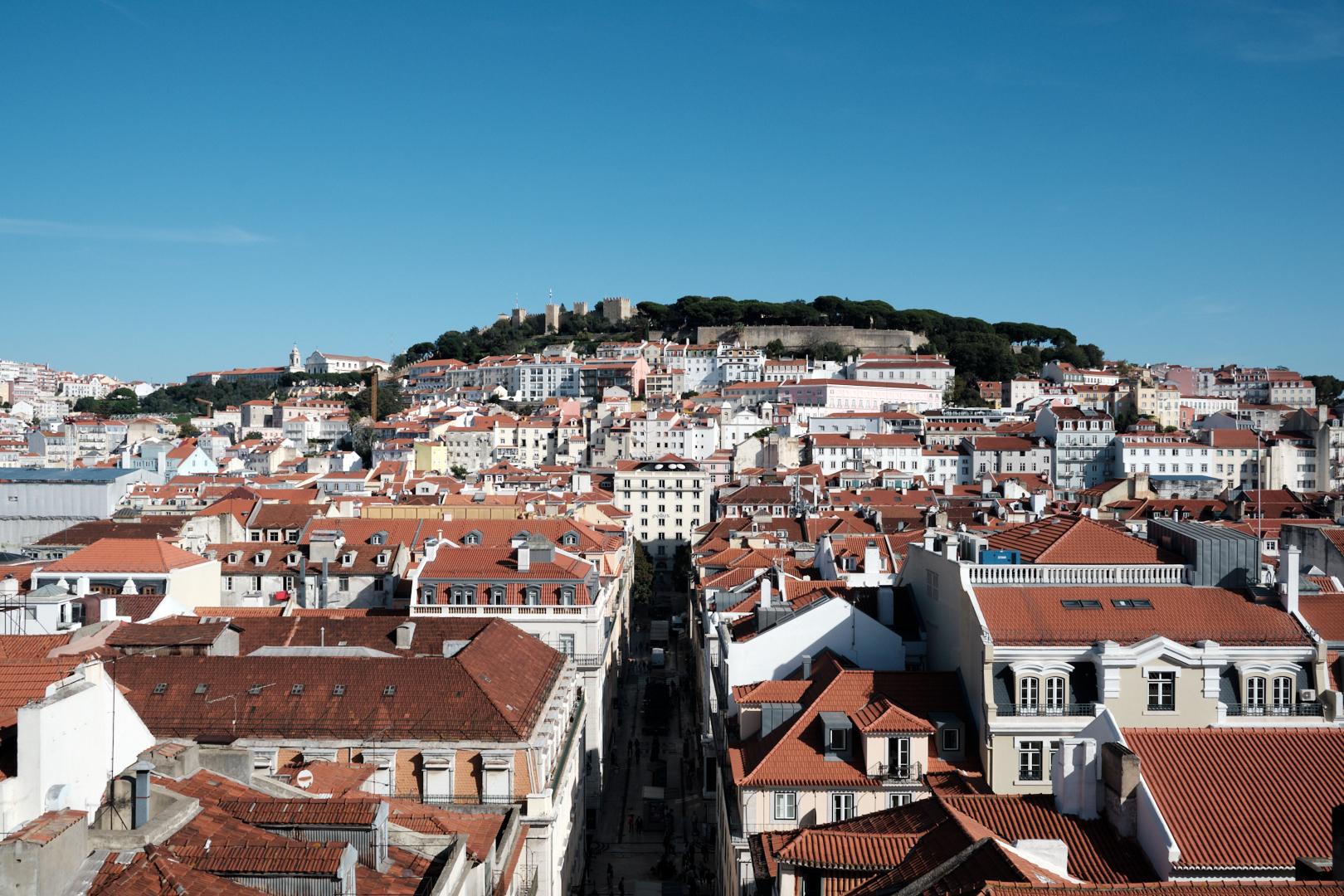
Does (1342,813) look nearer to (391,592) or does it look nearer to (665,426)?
(391,592)

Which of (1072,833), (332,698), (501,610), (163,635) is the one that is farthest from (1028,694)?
(163,635)

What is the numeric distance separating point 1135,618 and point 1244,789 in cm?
884

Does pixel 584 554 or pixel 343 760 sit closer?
pixel 343 760

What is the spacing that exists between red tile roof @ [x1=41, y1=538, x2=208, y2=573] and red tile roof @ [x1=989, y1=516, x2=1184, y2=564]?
2856 cm

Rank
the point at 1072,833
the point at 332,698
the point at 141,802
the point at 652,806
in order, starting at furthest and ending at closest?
the point at 652,806 → the point at 332,698 → the point at 1072,833 → the point at 141,802

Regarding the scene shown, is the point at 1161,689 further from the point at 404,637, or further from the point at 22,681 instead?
the point at 22,681

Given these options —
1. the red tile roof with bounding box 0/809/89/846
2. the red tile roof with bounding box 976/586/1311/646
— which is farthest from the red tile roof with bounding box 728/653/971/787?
the red tile roof with bounding box 0/809/89/846

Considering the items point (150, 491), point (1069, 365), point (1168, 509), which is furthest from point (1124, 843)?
point (1069, 365)

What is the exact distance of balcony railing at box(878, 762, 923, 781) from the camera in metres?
22.0

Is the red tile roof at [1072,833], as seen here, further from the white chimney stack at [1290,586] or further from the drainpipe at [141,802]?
the white chimney stack at [1290,586]

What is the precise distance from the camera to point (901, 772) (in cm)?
2209

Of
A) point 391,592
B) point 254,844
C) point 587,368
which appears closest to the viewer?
point 254,844

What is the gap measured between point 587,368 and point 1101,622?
158 m

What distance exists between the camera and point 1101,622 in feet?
74.4
